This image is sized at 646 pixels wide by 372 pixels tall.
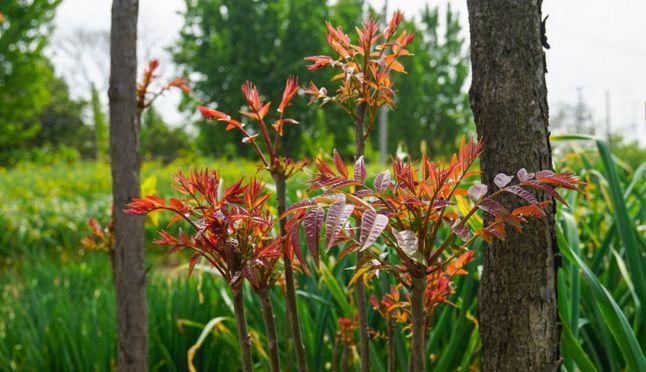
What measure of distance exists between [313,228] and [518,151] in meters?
0.48

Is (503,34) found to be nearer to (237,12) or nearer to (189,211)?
(189,211)

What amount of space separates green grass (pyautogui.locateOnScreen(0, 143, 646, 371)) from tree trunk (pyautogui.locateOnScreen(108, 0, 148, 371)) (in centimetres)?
19

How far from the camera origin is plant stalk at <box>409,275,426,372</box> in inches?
32.8

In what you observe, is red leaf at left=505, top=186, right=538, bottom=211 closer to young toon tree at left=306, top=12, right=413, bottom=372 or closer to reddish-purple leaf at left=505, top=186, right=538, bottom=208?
reddish-purple leaf at left=505, top=186, right=538, bottom=208

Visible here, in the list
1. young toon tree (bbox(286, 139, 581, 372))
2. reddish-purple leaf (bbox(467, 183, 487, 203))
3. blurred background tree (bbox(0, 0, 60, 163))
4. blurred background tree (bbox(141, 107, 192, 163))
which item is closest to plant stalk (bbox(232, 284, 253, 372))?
young toon tree (bbox(286, 139, 581, 372))

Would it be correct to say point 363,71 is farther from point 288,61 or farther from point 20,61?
point 288,61

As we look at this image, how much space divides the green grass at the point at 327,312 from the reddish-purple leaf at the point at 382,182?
53 cm

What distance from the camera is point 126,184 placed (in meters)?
1.64

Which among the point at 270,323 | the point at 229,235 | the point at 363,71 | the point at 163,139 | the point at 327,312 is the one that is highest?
the point at 163,139

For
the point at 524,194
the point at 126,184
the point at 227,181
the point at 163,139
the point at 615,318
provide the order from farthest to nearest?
the point at 163,139, the point at 227,181, the point at 126,184, the point at 615,318, the point at 524,194

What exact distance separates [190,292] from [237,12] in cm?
2222

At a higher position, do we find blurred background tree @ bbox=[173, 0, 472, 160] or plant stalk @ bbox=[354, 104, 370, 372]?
blurred background tree @ bbox=[173, 0, 472, 160]

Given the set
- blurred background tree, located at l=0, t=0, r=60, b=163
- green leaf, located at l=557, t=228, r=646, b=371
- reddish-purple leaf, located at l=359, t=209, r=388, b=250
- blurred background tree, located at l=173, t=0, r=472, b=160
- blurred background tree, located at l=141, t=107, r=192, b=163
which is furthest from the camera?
blurred background tree, located at l=141, t=107, r=192, b=163

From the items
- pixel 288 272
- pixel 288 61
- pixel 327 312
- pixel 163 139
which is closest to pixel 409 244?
pixel 288 272
